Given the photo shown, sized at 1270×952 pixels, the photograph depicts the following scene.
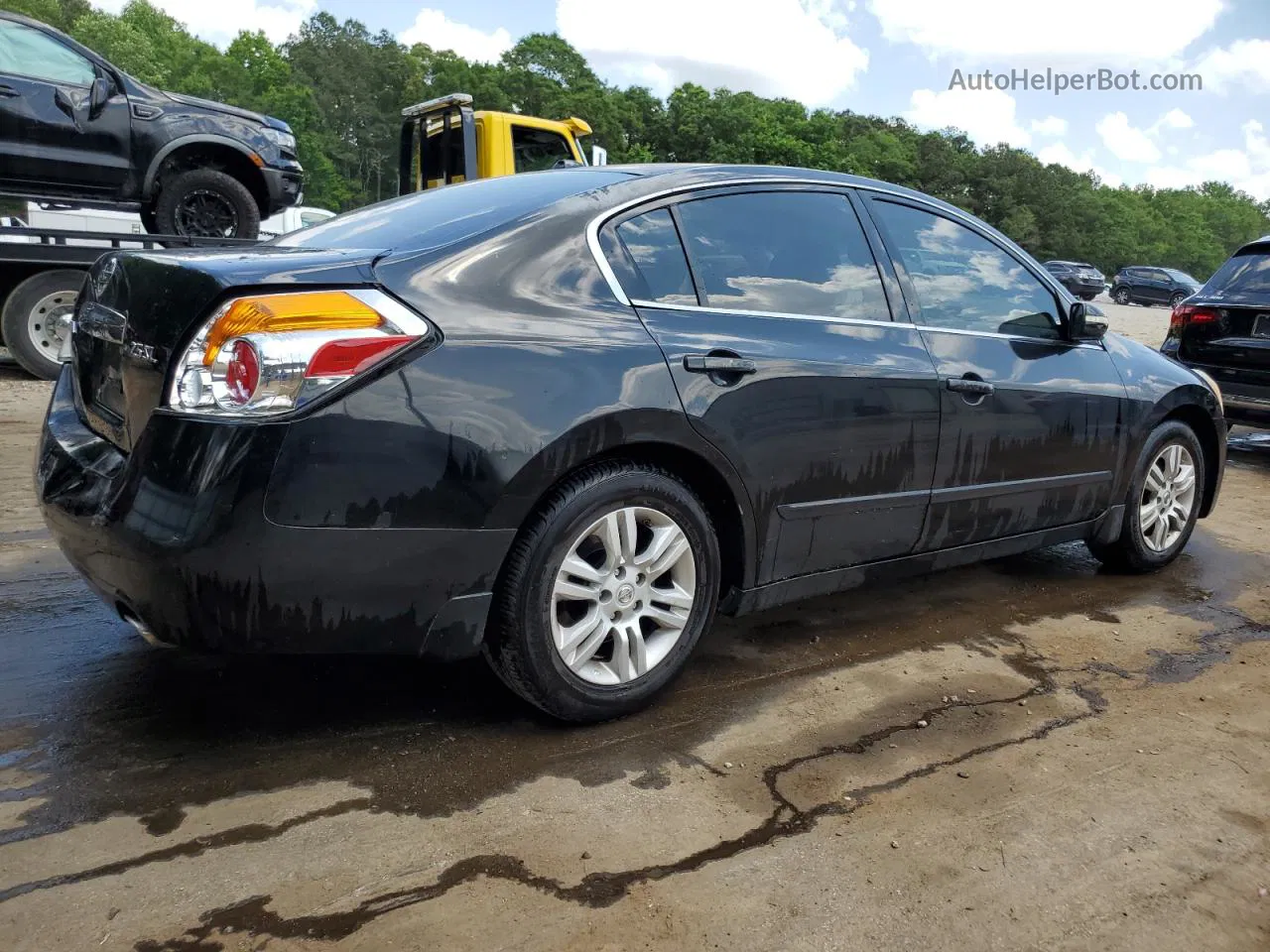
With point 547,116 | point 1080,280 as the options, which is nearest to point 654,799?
point 1080,280

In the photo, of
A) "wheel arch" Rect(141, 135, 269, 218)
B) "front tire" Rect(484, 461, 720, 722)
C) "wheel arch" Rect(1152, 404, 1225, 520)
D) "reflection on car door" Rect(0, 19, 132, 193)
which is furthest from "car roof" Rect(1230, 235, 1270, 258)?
"reflection on car door" Rect(0, 19, 132, 193)

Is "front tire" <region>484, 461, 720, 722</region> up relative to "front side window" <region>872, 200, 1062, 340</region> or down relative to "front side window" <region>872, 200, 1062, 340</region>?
down

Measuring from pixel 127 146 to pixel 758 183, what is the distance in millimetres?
6681

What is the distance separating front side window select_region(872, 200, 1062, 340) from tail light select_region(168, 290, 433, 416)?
6.70 ft

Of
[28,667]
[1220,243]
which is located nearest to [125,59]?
[28,667]

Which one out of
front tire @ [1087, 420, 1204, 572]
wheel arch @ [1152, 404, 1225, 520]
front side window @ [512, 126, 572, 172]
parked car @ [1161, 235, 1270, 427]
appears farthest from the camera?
front side window @ [512, 126, 572, 172]

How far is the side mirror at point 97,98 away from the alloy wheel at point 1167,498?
306 inches

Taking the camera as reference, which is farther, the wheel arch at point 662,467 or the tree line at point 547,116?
the tree line at point 547,116

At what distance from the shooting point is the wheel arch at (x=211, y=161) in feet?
27.3

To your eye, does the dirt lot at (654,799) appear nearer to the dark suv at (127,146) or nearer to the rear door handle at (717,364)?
the rear door handle at (717,364)

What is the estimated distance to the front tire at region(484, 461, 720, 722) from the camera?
269 cm

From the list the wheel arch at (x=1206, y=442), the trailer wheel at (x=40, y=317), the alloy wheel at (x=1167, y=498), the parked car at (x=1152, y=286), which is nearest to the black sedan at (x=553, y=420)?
the alloy wheel at (x=1167, y=498)

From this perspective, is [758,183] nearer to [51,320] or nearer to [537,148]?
[51,320]

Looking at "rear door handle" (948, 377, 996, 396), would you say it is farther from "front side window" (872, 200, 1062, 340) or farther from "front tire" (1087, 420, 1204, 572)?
"front tire" (1087, 420, 1204, 572)
